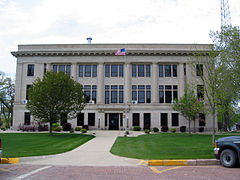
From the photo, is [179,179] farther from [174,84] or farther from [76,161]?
[174,84]

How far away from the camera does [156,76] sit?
4084 cm

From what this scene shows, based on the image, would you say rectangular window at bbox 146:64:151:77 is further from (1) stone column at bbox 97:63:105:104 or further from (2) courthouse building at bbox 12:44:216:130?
(1) stone column at bbox 97:63:105:104

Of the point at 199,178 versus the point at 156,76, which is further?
the point at 156,76

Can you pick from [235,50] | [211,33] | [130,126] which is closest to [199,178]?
[235,50]

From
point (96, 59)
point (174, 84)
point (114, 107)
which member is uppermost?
point (96, 59)

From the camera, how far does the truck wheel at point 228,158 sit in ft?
34.4

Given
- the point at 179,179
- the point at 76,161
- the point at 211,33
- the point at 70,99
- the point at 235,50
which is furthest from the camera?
the point at 70,99

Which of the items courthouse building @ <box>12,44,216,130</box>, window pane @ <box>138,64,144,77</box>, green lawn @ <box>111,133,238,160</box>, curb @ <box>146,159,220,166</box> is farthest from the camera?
window pane @ <box>138,64,144,77</box>

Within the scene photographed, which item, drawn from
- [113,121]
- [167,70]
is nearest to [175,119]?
[167,70]

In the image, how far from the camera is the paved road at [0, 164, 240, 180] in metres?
8.74

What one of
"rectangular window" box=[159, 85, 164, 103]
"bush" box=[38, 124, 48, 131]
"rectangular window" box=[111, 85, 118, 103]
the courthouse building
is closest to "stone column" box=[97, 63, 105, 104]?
the courthouse building

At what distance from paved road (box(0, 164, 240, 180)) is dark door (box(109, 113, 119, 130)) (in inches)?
1169

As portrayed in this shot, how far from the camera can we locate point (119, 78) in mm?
41469

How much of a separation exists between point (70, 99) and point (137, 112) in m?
15.2
